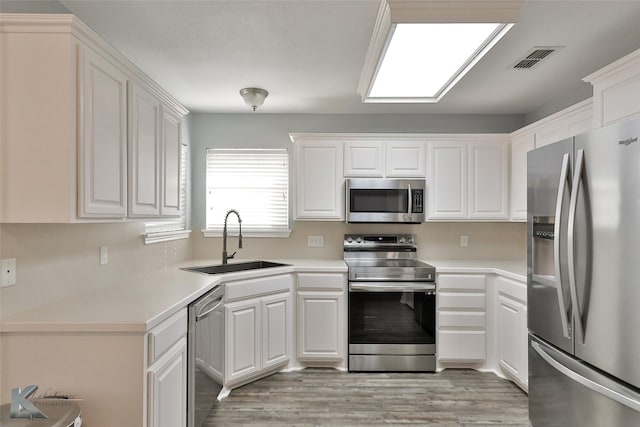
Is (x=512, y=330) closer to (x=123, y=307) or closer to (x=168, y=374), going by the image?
(x=168, y=374)

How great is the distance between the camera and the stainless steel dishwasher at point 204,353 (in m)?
2.02

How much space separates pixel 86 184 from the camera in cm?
154

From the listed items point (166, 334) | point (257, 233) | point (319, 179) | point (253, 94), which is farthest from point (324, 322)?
point (253, 94)

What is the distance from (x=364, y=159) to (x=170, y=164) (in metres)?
1.76

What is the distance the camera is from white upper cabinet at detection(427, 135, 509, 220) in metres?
3.42

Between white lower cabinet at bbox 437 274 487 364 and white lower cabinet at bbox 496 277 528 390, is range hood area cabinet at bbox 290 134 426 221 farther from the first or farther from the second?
white lower cabinet at bbox 496 277 528 390

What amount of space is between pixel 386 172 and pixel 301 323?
5.31 feet

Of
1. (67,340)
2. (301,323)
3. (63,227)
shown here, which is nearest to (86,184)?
(63,227)

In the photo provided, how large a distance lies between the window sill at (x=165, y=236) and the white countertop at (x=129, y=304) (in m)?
0.25

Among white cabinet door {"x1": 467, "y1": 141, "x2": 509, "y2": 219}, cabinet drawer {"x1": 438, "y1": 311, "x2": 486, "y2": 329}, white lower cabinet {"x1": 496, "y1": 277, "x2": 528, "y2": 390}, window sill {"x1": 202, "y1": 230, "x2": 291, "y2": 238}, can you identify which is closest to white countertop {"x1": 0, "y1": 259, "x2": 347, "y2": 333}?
window sill {"x1": 202, "y1": 230, "x2": 291, "y2": 238}

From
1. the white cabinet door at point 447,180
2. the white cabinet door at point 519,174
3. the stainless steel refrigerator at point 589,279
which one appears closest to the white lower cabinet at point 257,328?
the white cabinet door at point 447,180

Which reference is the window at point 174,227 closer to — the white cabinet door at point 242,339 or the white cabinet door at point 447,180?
the white cabinet door at point 242,339

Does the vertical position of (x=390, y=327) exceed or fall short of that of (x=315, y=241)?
it falls short

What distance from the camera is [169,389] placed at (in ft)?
5.66
